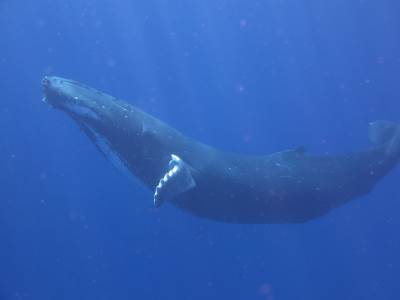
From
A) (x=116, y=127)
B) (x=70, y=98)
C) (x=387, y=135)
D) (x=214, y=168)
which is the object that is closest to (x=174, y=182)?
(x=214, y=168)

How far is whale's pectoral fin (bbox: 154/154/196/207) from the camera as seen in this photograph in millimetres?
9064

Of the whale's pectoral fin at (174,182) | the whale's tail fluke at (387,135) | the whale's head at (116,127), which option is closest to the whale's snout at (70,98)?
the whale's head at (116,127)

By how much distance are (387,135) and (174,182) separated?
725cm

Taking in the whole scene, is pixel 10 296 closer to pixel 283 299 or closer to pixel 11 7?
pixel 283 299

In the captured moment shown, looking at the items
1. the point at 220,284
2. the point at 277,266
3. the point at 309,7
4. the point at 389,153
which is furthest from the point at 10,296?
the point at 309,7

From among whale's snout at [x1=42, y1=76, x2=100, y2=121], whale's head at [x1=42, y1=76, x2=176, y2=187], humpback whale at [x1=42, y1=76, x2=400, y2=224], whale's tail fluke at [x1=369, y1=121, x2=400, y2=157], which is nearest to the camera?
whale's snout at [x1=42, y1=76, x2=100, y2=121]

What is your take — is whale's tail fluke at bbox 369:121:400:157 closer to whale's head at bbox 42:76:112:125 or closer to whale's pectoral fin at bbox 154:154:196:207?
whale's pectoral fin at bbox 154:154:196:207

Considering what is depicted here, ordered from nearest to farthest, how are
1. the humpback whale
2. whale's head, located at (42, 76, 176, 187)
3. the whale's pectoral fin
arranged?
whale's head, located at (42, 76, 176, 187) → the whale's pectoral fin → the humpback whale

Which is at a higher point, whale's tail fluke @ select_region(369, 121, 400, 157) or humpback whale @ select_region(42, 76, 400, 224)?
whale's tail fluke @ select_region(369, 121, 400, 157)

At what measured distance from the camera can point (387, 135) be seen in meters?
13.1

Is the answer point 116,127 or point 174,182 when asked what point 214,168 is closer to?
point 174,182

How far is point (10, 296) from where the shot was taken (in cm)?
2491

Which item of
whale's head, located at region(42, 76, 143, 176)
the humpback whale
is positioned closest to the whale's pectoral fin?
the humpback whale

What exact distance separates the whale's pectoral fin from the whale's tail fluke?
5876mm
